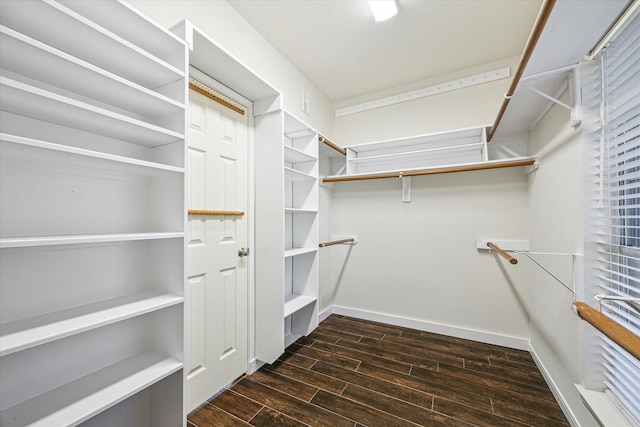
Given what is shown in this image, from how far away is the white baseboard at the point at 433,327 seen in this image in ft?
7.98

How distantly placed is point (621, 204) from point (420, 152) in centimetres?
159

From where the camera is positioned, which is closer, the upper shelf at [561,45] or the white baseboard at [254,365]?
the upper shelf at [561,45]

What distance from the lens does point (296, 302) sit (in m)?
2.33

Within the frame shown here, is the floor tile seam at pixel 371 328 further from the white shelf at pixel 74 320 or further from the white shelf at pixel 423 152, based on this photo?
the white shelf at pixel 74 320

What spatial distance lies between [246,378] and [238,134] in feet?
6.22

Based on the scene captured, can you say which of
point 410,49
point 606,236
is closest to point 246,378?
point 606,236

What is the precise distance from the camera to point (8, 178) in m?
0.93

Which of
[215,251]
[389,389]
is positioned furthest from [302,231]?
[389,389]

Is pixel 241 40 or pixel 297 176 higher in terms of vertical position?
pixel 241 40

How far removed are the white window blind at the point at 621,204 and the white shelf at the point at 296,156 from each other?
6.12ft

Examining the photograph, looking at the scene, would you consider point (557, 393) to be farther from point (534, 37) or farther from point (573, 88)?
point (534, 37)

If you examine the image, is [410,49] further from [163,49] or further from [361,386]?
[361,386]

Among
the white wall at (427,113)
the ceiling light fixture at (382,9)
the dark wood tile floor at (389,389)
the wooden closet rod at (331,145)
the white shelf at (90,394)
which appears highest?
the ceiling light fixture at (382,9)

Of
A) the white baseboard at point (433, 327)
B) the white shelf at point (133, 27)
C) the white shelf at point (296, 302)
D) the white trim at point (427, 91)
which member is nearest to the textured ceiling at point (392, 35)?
the white trim at point (427, 91)
